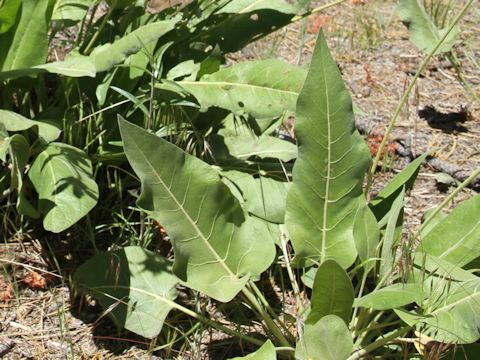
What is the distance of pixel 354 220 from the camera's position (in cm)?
197

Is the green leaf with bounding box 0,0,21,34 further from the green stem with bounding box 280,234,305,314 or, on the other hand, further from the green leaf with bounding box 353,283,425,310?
the green leaf with bounding box 353,283,425,310

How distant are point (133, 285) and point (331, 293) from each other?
515mm

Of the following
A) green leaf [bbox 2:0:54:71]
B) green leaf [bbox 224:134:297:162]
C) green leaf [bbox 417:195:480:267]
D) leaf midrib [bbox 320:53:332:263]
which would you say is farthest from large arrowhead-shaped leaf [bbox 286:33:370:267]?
green leaf [bbox 2:0:54:71]

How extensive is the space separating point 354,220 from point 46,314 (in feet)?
2.70

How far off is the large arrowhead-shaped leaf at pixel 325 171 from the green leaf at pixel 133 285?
13.9 inches

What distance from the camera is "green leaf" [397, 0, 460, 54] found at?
219cm

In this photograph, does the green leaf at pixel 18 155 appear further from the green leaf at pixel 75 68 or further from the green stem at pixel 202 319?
the green stem at pixel 202 319

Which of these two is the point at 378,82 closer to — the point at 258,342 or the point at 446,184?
the point at 446,184

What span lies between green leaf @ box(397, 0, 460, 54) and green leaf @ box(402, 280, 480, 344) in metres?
→ 0.69

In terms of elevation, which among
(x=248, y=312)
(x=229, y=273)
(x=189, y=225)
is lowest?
(x=248, y=312)

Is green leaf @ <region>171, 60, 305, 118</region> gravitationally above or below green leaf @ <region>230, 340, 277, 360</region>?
above

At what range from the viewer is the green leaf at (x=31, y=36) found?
2.23 meters

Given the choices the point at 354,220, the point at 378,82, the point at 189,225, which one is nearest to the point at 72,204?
the point at 189,225

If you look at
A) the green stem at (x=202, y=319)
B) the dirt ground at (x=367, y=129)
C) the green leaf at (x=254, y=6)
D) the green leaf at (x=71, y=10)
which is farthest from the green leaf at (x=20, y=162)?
the green leaf at (x=254, y=6)
